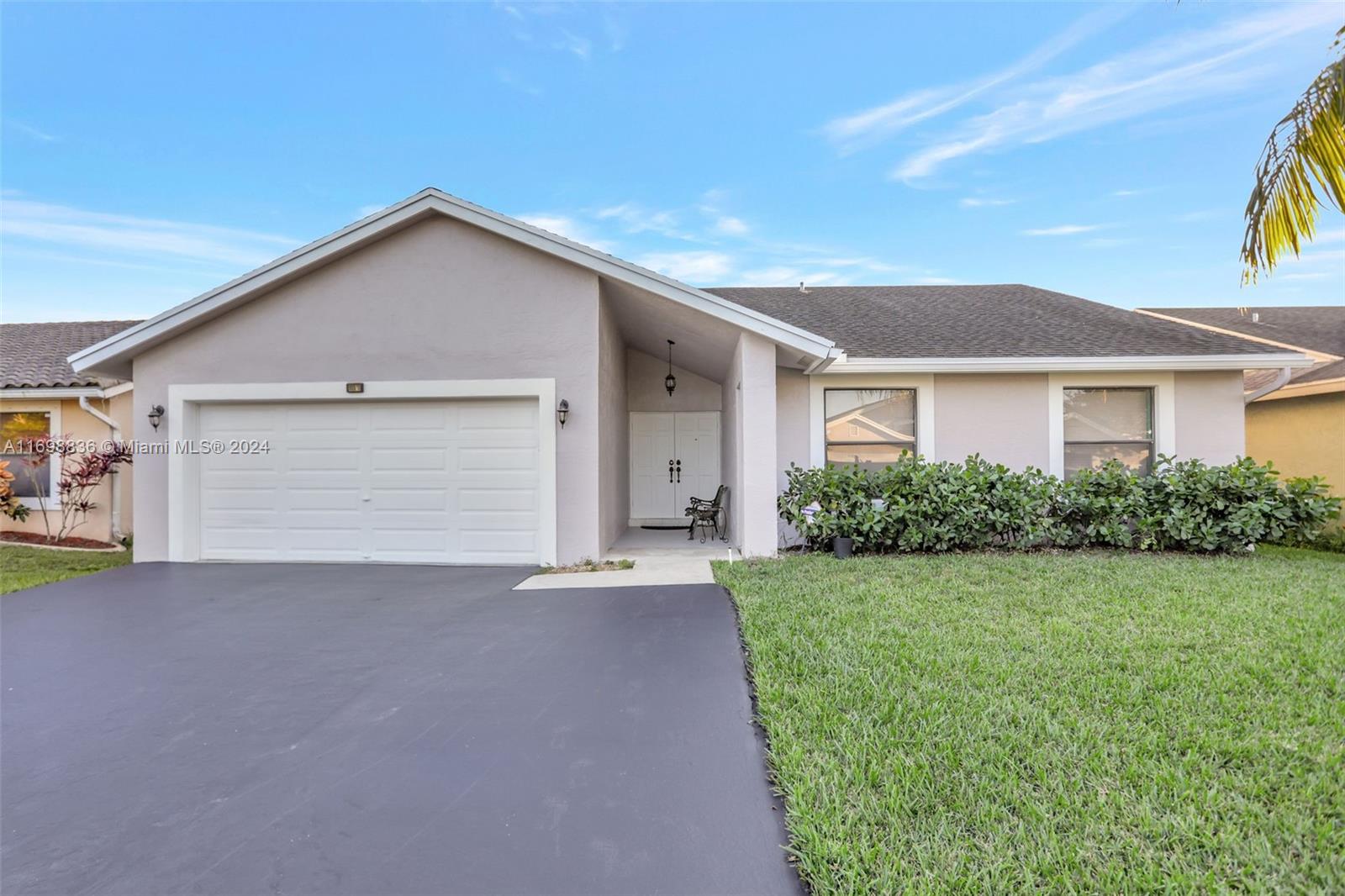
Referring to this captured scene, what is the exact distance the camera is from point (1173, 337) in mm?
8914

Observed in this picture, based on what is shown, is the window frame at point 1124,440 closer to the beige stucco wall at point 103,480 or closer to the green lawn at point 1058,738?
the green lawn at point 1058,738

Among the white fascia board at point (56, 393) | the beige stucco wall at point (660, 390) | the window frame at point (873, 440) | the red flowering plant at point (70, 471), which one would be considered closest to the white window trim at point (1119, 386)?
the window frame at point (873, 440)

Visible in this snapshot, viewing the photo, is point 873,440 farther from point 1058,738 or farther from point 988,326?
point 1058,738

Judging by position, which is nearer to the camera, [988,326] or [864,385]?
[864,385]

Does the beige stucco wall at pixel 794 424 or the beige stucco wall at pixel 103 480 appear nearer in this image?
the beige stucco wall at pixel 794 424

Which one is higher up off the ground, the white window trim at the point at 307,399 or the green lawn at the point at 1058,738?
the white window trim at the point at 307,399

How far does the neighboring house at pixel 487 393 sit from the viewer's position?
7461mm

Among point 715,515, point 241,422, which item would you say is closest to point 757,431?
point 715,515

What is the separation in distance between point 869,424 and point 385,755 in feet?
25.6

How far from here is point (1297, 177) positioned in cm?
446

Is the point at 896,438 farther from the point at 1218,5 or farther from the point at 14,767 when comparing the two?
the point at 14,767

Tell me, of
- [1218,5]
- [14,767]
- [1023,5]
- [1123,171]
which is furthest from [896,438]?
[14,767]

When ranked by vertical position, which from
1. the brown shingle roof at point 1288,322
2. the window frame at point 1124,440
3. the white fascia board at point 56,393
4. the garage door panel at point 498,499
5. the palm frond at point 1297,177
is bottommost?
the garage door panel at point 498,499

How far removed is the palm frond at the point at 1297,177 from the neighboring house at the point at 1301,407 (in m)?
4.93
